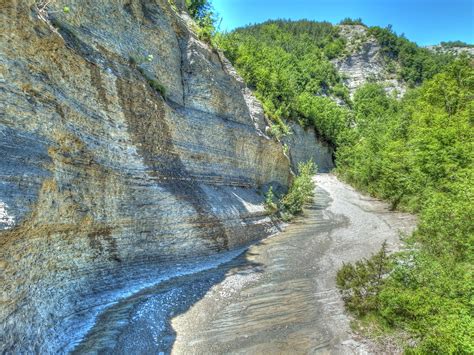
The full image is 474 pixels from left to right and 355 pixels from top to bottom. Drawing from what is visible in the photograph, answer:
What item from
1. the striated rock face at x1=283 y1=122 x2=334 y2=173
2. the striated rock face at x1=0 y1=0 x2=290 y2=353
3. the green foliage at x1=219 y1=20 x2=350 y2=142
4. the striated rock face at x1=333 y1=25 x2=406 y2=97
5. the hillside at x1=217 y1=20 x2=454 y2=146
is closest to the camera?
the striated rock face at x1=0 y1=0 x2=290 y2=353

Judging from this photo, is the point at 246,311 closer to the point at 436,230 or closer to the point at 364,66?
the point at 436,230

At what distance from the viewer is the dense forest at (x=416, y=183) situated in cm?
944

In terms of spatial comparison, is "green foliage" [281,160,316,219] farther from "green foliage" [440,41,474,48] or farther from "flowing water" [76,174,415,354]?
"green foliage" [440,41,474,48]

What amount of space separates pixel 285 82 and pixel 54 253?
41.4 meters

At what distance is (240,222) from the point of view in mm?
19047

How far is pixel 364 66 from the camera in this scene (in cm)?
9688

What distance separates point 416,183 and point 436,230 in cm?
1173

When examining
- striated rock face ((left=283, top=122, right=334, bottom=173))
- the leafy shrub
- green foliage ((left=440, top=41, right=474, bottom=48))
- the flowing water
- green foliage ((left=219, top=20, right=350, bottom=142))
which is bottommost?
the flowing water

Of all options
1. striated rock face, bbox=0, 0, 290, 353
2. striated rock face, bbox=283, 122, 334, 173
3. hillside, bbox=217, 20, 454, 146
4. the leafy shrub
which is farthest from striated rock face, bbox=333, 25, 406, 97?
striated rock face, bbox=0, 0, 290, 353

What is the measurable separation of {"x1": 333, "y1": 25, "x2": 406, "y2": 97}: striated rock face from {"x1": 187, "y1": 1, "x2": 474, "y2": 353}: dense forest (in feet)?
54.5

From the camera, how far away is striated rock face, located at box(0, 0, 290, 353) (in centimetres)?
851

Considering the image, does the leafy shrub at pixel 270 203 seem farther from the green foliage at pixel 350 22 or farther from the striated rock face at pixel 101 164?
the green foliage at pixel 350 22

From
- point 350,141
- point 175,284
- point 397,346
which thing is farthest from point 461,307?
point 350,141

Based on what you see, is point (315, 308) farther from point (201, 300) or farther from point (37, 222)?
point (37, 222)
